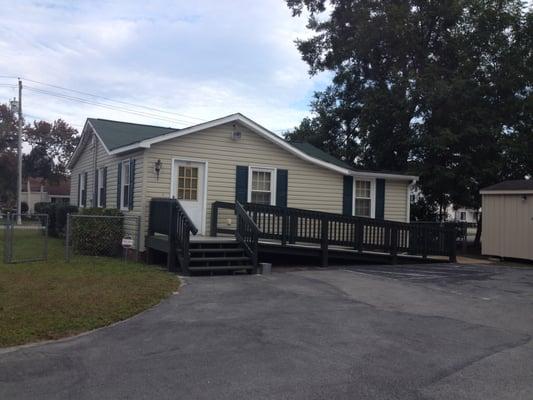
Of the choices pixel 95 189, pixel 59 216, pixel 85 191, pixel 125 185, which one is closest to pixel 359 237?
pixel 125 185

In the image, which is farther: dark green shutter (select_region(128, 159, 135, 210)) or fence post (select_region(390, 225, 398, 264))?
fence post (select_region(390, 225, 398, 264))

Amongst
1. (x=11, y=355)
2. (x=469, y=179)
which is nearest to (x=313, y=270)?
(x=11, y=355)

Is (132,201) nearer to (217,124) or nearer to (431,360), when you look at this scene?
(217,124)

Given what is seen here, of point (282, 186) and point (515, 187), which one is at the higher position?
point (515, 187)

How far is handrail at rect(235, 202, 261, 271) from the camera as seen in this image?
11.9m

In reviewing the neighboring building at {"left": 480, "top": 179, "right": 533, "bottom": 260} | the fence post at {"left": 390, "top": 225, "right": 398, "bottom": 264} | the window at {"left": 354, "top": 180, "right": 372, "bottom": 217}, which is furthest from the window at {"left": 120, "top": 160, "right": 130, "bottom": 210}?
the neighboring building at {"left": 480, "top": 179, "right": 533, "bottom": 260}

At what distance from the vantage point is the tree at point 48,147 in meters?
54.5

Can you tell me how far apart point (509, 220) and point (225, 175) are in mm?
8923

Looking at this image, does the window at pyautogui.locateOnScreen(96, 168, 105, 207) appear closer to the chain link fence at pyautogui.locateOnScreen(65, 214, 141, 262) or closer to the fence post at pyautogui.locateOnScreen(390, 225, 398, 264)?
the chain link fence at pyautogui.locateOnScreen(65, 214, 141, 262)

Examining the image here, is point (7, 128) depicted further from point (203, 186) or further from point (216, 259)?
point (216, 259)

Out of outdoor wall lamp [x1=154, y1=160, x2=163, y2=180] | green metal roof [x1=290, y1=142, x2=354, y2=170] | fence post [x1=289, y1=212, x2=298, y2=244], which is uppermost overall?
green metal roof [x1=290, y1=142, x2=354, y2=170]

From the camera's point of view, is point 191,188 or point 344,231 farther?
point 191,188

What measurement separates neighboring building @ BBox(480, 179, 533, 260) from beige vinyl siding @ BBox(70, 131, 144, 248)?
1095 centimetres

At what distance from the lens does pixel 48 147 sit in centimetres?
5575
